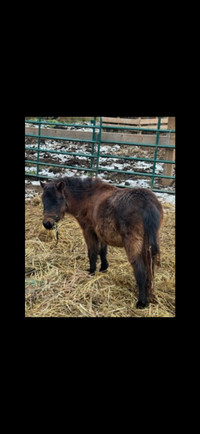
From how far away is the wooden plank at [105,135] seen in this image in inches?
206

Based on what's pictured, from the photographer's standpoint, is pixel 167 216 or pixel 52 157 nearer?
pixel 167 216

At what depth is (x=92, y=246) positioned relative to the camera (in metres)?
3.57

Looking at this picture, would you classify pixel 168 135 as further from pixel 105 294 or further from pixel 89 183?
pixel 105 294

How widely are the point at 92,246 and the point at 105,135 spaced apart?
9.42 feet

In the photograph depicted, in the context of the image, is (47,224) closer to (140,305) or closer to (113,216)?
(113,216)

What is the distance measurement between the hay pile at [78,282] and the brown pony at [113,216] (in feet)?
0.69

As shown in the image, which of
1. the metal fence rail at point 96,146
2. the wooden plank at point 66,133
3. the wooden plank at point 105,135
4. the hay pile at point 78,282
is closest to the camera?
the hay pile at point 78,282

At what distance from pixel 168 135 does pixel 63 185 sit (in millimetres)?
2635

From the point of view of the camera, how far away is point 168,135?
16.4ft

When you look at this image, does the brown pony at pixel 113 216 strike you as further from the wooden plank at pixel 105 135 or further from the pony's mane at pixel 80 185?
the wooden plank at pixel 105 135

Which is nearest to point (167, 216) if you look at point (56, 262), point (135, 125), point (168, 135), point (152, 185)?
point (152, 185)

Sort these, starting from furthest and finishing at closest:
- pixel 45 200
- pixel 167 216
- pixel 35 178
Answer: pixel 35 178 → pixel 167 216 → pixel 45 200

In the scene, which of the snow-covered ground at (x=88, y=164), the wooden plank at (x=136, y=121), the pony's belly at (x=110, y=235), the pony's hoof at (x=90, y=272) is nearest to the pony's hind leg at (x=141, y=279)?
the pony's belly at (x=110, y=235)

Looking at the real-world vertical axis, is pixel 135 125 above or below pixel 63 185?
above
